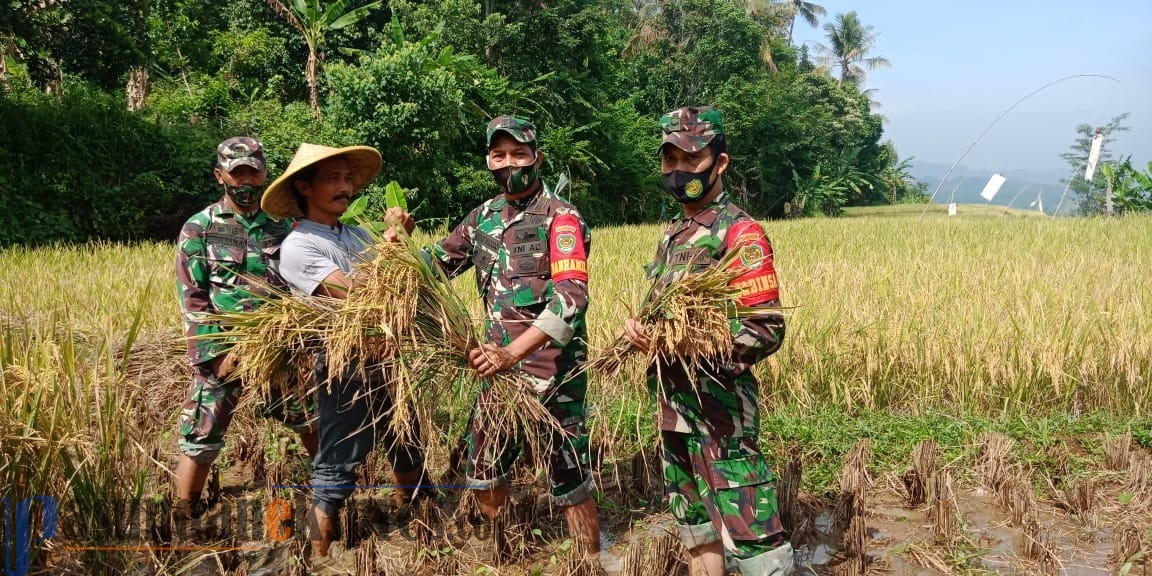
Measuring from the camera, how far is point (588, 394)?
304cm

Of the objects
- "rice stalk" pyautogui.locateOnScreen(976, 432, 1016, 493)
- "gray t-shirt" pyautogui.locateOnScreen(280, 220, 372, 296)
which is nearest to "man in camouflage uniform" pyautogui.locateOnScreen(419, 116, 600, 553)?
"gray t-shirt" pyautogui.locateOnScreen(280, 220, 372, 296)

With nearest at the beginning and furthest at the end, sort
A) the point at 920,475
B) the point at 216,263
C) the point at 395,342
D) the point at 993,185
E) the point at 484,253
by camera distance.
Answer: the point at 395,342, the point at 484,253, the point at 216,263, the point at 920,475, the point at 993,185

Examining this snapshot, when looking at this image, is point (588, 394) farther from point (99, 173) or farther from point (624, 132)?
point (624, 132)

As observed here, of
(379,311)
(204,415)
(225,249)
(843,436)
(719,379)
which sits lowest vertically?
(843,436)

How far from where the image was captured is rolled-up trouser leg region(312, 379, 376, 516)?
2826 millimetres

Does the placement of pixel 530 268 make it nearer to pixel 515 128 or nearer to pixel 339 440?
pixel 515 128

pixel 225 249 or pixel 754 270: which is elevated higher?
pixel 225 249

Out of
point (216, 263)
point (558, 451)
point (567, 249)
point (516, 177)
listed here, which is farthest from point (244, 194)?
point (558, 451)

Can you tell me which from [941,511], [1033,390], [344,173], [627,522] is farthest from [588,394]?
[1033,390]

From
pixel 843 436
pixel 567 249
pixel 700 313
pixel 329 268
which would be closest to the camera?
pixel 700 313

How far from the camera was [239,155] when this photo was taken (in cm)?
330

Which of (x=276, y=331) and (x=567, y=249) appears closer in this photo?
(x=276, y=331)

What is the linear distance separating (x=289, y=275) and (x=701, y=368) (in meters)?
1.45

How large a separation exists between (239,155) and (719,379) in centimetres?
224
